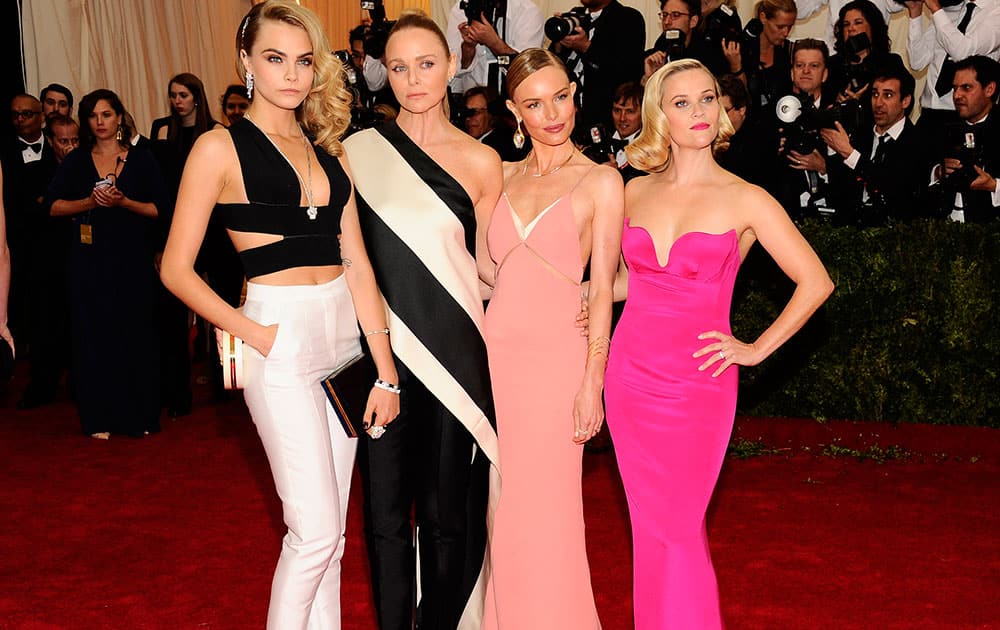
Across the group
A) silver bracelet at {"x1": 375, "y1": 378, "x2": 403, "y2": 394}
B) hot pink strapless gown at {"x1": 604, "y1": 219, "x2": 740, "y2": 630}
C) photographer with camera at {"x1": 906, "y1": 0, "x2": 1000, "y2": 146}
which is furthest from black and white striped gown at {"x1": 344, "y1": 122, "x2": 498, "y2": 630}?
photographer with camera at {"x1": 906, "y1": 0, "x2": 1000, "y2": 146}

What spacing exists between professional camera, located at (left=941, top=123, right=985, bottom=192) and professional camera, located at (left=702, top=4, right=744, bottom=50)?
1.42 metres

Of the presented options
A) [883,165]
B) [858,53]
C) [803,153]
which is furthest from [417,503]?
[858,53]

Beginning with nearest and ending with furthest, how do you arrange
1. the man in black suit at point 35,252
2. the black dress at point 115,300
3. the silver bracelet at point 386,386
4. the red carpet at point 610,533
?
the silver bracelet at point 386,386, the red carpet at point 610,533, the black dress at point 115,300, the man in black suit at point 35,252

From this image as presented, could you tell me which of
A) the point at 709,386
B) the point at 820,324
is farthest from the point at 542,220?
the point at 820,324

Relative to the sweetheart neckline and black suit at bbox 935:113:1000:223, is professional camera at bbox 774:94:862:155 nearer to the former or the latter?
black suit at bbox 935:113:1000:223

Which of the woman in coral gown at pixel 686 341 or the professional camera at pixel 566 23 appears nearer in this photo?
the woman in coral gown at pixel 686 341

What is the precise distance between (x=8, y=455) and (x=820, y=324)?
14.5 ft

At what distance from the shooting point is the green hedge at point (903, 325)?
596 cm

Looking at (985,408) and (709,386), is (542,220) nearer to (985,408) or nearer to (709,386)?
(709,386)

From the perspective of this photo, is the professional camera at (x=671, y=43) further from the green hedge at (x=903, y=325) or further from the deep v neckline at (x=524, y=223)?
the deep v neckline at (x=524, y=223)

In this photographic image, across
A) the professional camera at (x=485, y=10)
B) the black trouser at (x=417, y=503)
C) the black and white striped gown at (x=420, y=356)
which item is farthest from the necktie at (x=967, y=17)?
the black trouser at (x=417, y=503)

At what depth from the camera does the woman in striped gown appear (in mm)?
3090

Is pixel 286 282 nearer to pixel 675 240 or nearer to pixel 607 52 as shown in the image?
pixel 675 240

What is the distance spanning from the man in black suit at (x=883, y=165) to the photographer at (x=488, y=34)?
84.3 inches
